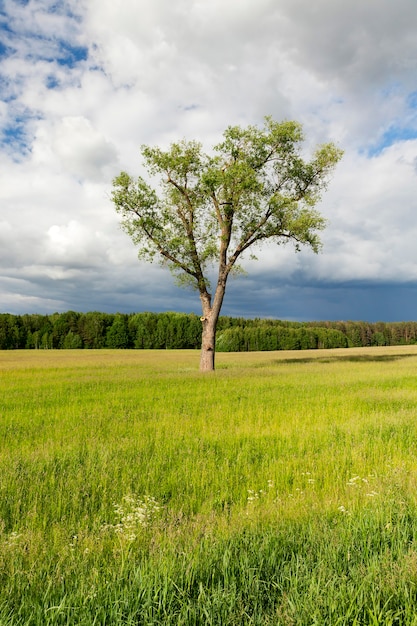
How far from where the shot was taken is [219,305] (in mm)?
29641

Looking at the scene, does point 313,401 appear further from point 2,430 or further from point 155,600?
point 155,600

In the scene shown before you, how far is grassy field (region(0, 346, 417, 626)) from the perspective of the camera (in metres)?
3.05

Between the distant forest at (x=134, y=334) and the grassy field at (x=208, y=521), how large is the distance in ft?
323

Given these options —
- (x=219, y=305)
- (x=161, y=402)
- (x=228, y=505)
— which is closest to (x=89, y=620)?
(x=228, y=505)

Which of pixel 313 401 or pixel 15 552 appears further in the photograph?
pixel 313 401

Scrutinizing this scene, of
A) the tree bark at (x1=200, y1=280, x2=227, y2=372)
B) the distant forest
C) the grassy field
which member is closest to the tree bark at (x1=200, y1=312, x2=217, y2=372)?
the tree bark at (x1=200, y1=280, x2=227, y2=372)

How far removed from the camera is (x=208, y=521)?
4617mm

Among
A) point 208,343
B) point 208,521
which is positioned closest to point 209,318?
point 208,343

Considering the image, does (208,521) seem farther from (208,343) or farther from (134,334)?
(134,334)

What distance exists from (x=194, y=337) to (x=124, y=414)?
105m

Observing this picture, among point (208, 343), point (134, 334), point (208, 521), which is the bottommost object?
point (208, 521)

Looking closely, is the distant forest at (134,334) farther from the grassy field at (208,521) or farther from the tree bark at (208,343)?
the grassy field at (208,521)

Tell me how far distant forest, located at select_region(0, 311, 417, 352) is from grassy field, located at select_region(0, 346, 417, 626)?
98.5 meters

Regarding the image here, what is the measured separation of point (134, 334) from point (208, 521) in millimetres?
112794
